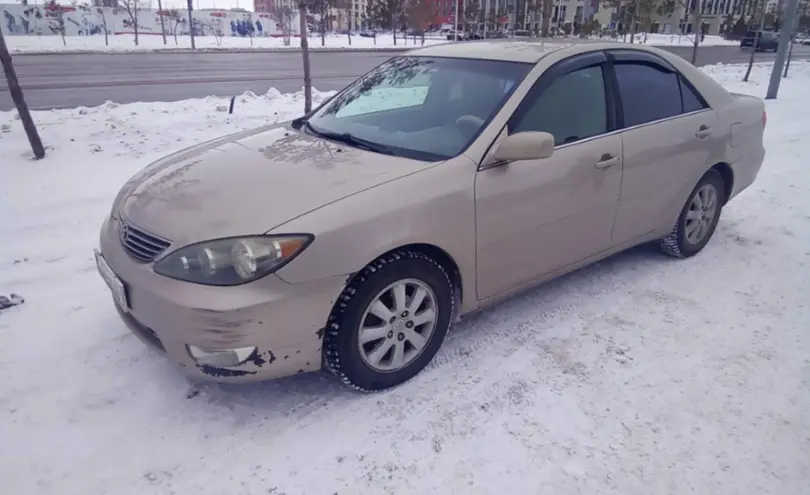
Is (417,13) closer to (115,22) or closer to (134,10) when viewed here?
(134,10)

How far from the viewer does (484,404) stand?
2.74m

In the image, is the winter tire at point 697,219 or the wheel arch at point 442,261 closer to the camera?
the wheel arch at point 442,261

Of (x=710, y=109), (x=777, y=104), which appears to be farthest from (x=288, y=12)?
(x=710, y=109)

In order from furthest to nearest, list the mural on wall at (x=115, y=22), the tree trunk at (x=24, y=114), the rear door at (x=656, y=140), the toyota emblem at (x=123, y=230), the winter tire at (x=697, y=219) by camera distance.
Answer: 1. the mural on wall at (x=115, y=22)
2. the tree trunk at (x=24, y=114)
3. the winter tire at (x=697, y=219)
4. the rear door at (x=656, y=140)
5. the toyota emblem at (x=123, y=230)

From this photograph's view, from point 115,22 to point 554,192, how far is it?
235 feet

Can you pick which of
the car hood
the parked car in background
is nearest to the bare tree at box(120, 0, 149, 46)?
the car hood

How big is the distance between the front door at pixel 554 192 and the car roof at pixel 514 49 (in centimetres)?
17

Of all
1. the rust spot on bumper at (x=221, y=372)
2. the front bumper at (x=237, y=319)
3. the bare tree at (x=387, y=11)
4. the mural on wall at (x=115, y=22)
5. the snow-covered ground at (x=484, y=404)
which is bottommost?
the snow-covered ground at (x=484, y=404)

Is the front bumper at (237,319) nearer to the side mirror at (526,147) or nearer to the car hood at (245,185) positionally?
the car hood at (245,185)

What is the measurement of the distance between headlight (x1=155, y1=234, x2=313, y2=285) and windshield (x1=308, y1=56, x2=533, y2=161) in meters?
0.90

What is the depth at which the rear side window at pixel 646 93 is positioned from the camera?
3.67 m

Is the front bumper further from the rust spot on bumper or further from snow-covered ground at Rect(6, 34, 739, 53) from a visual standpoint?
snow-covered ground at Rect(6, 34, 739, 53)

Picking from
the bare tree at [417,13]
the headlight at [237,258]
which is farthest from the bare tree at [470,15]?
the headlight at [237,258]

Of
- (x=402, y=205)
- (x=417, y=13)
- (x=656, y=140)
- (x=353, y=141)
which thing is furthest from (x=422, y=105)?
(x=417, y=13)
